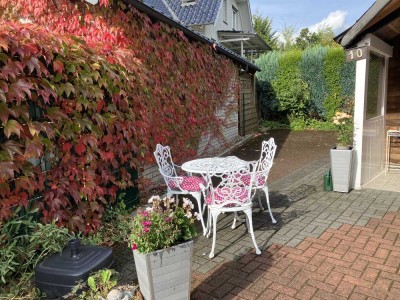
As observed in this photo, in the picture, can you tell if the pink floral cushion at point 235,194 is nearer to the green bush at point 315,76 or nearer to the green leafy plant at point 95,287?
the green leafy plant at point 95,287

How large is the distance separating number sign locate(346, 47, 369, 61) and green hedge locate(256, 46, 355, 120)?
8792mm

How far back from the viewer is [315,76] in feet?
45.2

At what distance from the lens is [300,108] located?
45.9 ft

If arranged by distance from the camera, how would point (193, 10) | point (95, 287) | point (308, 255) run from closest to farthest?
point (95, 287), point (308, 255), point (193, 10)

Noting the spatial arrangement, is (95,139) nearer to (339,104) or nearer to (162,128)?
(162,128)

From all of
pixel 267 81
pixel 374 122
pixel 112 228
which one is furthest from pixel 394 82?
pixel 267 81

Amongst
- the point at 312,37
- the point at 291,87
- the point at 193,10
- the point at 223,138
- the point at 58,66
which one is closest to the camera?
the point at 58,66

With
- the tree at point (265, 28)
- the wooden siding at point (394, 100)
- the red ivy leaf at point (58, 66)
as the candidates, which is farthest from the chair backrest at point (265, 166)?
the tree at point (265, 28)

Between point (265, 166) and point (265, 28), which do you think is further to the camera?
point (265, 28)

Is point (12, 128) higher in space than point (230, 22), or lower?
lower

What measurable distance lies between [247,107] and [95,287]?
10876 millimetres

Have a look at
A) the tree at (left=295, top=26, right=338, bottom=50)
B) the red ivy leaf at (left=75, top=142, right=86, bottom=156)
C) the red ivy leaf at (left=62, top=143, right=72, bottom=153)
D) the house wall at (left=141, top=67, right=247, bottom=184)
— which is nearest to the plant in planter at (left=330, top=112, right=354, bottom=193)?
the house wall at (left=141, top=67, right=247, bottom=184)

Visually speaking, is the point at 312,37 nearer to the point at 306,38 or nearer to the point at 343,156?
the point at 306,38

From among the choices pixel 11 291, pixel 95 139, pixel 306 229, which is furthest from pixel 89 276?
pixel 306 229
